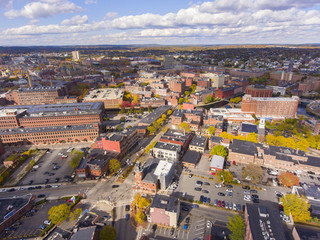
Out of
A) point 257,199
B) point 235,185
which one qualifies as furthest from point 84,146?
point 257,199

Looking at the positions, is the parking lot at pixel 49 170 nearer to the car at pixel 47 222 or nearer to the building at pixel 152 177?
the car at pixel 47 222

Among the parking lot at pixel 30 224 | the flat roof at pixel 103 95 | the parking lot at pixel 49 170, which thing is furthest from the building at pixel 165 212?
the flat roof at pixel 103 95

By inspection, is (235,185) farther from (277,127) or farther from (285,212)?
(277,127)

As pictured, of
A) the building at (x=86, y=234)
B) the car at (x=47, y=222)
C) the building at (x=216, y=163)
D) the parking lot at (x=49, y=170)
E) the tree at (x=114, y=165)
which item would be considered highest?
the building at (x=86, y=234)

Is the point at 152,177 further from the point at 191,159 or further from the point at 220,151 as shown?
the point at 220,151

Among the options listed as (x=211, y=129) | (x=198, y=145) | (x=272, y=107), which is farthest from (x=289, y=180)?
(x=272, y=107)

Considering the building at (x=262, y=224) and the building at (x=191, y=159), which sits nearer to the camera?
the building at (x=262, y=224)

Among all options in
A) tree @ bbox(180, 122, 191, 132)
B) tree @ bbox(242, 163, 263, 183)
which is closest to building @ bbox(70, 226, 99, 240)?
tree @ bbox(242, 163, 263, 183)
